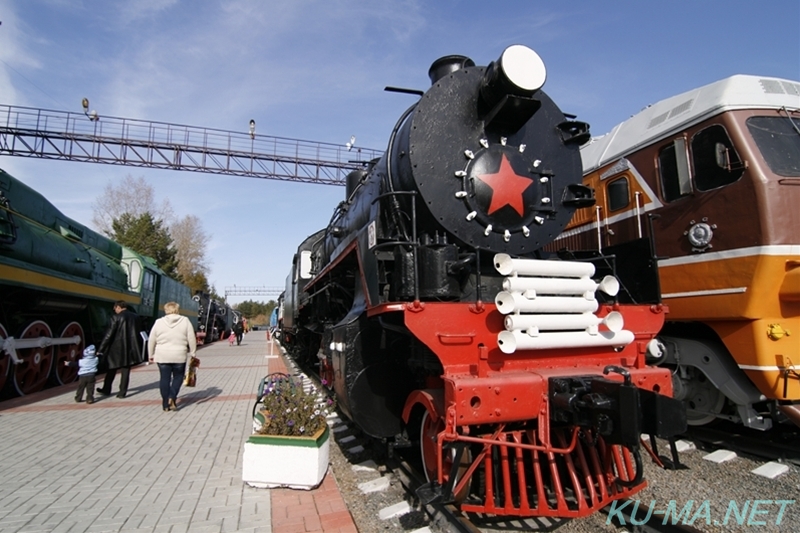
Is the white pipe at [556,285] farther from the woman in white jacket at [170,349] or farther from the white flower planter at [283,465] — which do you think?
the woman in white jacket at [170,349]

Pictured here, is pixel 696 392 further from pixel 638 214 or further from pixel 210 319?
pixel 210 319

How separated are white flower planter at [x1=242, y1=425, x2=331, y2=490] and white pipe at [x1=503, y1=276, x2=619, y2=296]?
2.15 meters

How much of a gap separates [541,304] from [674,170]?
338cm

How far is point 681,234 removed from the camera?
517cm

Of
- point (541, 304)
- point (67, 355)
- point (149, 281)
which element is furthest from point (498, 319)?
point (149, 281)

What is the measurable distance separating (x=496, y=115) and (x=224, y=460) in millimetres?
4106

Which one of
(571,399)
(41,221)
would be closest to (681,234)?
(571,399)

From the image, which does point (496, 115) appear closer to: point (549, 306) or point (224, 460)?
point (549, 306)

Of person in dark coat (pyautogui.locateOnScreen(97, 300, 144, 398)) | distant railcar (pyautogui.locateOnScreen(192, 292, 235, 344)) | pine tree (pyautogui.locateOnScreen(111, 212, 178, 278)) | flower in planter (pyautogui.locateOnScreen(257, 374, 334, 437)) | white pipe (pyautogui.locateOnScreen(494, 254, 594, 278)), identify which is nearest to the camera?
white pipe (pyautogui.locateOnScreen(494, 254, 594, 278))

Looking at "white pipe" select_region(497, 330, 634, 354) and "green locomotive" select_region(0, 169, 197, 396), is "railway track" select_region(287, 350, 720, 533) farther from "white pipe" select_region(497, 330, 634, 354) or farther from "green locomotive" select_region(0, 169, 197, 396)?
"green locomotive" select_region(0, 169, 197, 396)

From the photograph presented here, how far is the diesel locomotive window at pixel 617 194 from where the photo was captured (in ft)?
19.7

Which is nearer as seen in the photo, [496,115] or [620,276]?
[496,115]

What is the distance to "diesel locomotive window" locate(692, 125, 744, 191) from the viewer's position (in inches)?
184

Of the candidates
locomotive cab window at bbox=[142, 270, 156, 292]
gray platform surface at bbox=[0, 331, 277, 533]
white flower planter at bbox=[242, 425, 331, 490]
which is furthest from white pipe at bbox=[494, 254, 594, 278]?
locomotive cab window at bbox=[142, 270, 156, 292]
